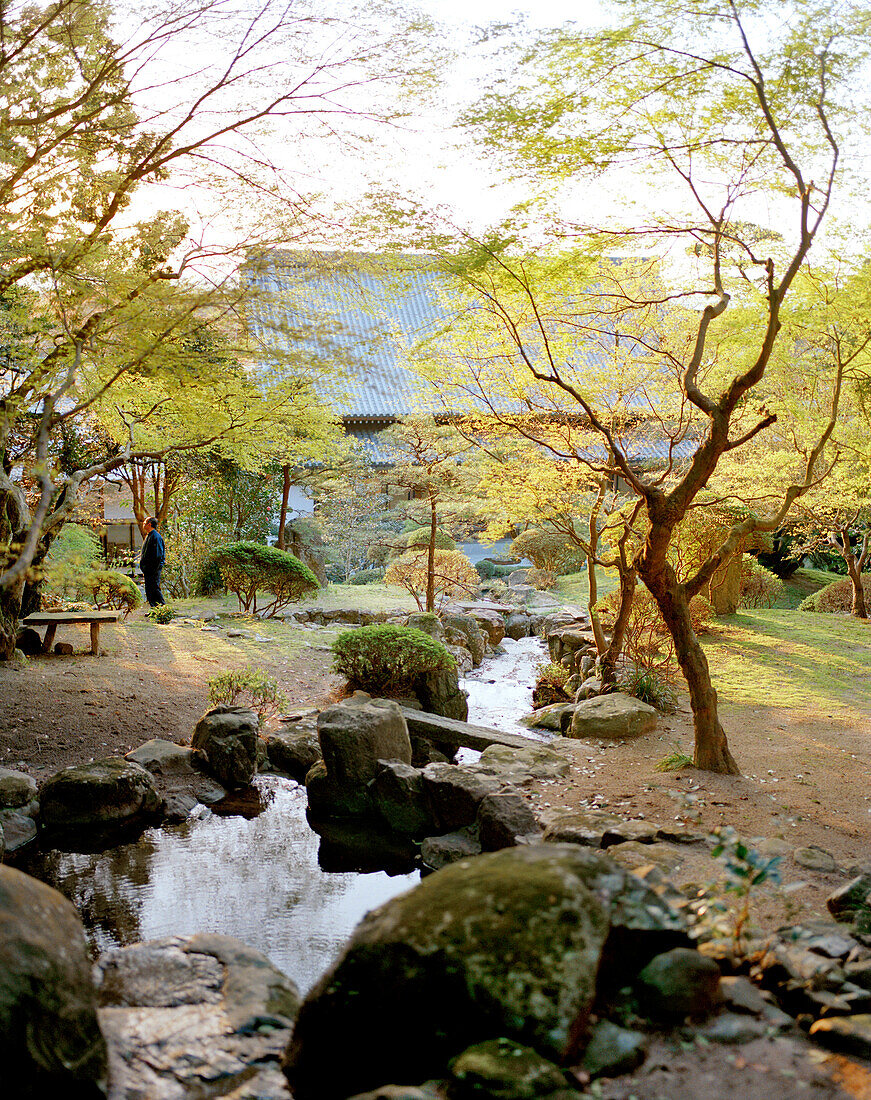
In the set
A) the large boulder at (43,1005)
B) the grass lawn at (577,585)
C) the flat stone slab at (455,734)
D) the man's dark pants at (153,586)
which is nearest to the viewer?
the large boulder at (43,1005)

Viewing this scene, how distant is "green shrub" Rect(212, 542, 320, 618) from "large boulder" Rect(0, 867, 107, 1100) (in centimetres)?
1039

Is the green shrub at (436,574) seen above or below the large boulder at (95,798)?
above

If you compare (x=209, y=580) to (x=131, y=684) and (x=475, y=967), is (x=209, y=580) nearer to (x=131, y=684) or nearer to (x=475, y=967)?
(x=131, y=684)

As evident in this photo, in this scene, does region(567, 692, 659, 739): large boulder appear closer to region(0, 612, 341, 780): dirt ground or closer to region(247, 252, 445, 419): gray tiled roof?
region(0, 612, 341, 780): dirt ground

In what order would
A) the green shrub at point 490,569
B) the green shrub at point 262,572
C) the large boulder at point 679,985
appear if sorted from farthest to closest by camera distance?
the green shrub at point 490,569, the green shrub at point 262,572, the large boulder at point 679,985

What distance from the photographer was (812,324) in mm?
8438

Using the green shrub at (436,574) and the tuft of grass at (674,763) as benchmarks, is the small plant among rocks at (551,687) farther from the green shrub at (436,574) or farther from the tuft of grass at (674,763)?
the green shrub at (436,574)

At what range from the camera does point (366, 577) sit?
20328 millimetres

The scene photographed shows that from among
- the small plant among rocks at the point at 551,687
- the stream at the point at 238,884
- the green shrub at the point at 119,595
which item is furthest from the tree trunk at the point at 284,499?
the stream at the point at 238,884

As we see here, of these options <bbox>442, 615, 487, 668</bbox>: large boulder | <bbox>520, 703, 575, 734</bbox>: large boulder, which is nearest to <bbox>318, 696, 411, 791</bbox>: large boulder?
<bbox>520, 703, 575, 734</bbox>: large boulder

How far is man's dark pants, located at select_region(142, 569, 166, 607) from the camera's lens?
45.9ft

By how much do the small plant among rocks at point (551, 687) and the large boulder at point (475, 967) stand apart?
6.96 m

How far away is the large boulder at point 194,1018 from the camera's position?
3.12 m

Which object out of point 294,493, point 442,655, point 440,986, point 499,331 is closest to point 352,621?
point 442,655
